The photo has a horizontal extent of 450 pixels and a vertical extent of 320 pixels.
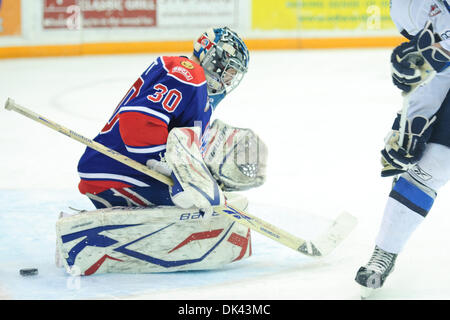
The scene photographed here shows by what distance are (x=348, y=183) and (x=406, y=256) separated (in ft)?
3.22

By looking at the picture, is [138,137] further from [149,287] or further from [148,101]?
[149,287]

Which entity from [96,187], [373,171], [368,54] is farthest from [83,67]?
[96,187]

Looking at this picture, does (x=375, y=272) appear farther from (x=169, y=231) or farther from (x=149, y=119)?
(x=149, y=119)

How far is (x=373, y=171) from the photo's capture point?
3775mm

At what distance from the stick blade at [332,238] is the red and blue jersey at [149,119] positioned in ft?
1.74

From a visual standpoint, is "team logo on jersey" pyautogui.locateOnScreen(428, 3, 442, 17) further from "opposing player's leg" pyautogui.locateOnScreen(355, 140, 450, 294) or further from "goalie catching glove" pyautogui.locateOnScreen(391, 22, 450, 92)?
"opposing player's leg" pyautogui.locateOnScreen(355, 140, 450, 294)

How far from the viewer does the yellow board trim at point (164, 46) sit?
7613 millimetres

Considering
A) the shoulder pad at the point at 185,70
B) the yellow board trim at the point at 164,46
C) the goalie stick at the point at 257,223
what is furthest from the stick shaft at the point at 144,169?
the yellow board trim at the point at 164,46

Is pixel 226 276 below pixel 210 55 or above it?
below

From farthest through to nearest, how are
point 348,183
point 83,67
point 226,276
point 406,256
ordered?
1. point 83,67
2. point 348,183
3. point 406,256
4. point 226,276

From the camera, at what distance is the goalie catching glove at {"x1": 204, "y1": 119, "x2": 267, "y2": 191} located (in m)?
2.88

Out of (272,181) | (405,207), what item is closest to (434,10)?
(405,207)

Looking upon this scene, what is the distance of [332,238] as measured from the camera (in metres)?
2.66

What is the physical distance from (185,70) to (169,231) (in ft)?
1.67
